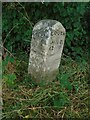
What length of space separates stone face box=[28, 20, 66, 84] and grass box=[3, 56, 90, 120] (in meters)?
0.11

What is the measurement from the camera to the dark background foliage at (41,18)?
4.50 meters

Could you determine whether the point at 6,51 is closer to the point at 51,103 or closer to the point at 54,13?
the point at 54,13

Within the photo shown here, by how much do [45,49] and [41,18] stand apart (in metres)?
1.01

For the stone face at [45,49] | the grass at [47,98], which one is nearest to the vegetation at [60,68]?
the grass at [47,98]

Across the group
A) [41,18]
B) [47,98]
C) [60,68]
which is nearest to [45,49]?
[47,98]

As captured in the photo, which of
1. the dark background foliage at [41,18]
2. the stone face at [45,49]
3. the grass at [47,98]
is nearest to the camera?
the grass at [47,98]

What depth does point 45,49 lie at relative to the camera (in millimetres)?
3717

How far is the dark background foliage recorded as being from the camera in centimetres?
450

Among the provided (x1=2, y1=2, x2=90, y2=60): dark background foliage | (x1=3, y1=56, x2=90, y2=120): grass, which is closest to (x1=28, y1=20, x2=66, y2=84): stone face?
(x1=3, y1=56, x2=90, y2=120): grass

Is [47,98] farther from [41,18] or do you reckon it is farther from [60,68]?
[41,18]

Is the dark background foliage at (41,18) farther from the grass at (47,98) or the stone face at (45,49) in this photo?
the stone face at (45,49)

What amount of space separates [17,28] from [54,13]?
20.9 inches

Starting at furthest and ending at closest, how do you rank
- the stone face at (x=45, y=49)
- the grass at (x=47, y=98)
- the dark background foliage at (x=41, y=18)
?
1. the dark background foliage at (x=41, y=18)
2. the stone face at (x=45, y=49)
3. the grass at (x=47, y=98)

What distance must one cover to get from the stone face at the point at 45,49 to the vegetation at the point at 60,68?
4.4 inches
